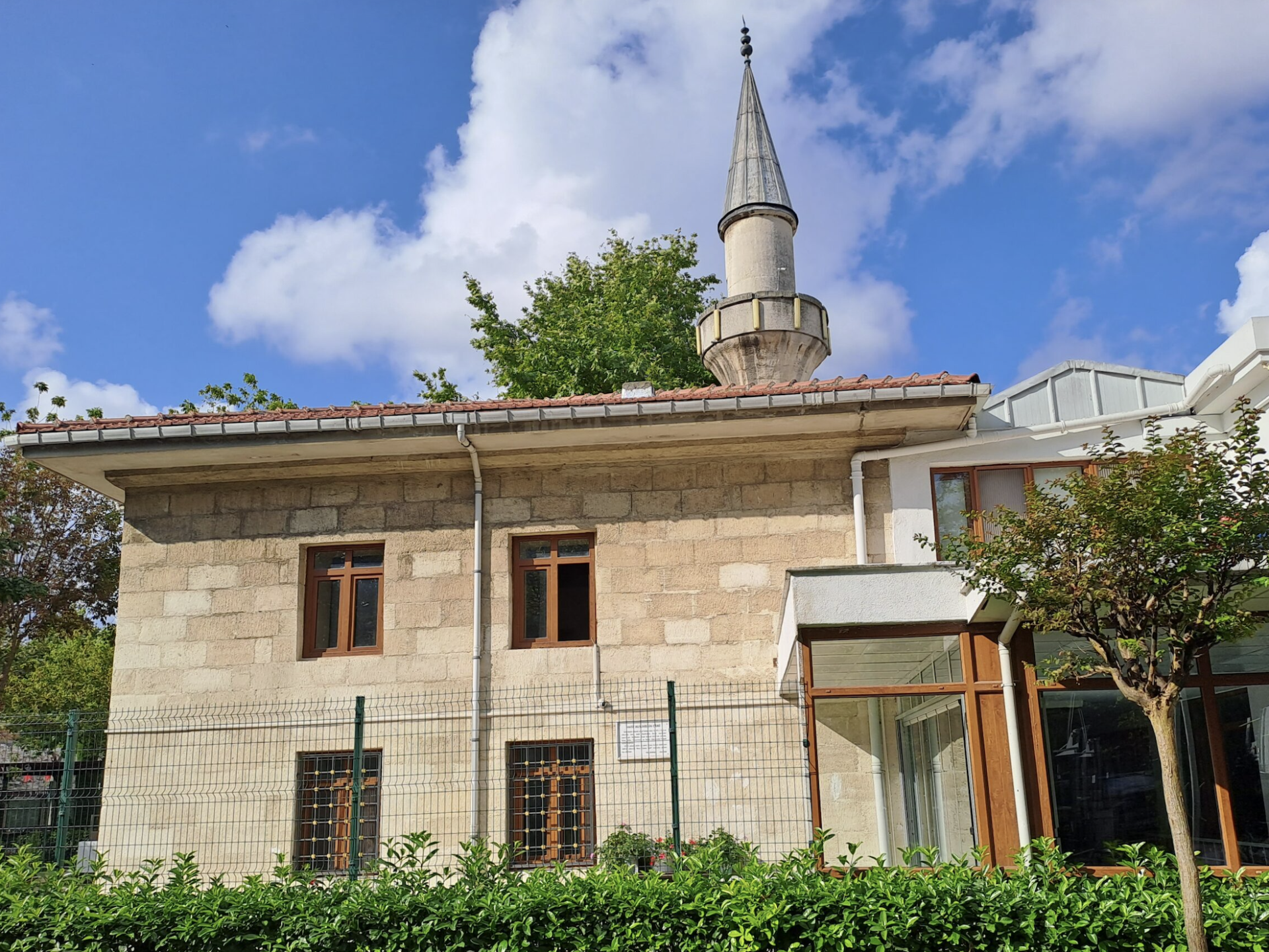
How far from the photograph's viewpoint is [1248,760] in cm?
813

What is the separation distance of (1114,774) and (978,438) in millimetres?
3872

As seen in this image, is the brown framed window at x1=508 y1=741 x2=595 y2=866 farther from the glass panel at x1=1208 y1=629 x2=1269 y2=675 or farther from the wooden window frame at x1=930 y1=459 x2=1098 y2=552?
the glass panel at x1=1208 y1=629 x2=1269 y2=675

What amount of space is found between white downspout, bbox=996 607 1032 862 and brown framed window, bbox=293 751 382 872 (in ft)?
20.2

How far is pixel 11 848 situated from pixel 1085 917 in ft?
31.1

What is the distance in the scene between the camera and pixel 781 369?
16.5 m

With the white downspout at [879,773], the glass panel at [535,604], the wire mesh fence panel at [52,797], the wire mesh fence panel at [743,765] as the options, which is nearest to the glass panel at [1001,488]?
the white downspout at [879,773]

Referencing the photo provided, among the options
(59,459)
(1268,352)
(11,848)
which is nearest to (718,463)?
(1268,352)

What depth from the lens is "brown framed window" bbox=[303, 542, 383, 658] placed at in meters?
11.7

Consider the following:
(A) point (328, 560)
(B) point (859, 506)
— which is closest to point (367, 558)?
(A) point (328, 560)

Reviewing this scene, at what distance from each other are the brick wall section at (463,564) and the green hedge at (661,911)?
A: 4.15 metres

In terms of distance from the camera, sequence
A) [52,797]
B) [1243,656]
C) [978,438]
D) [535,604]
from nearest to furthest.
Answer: [1243,656] → [52,797] → [978,438] → [535,604]

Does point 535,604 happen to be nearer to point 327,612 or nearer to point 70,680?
point 327,612

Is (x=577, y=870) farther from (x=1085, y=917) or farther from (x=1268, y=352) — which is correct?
(x=1268, y=352)

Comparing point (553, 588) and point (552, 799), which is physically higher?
point (553, 588)
